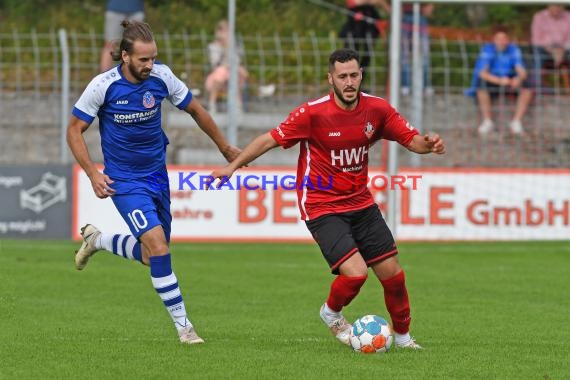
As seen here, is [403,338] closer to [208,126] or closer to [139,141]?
[208,126]

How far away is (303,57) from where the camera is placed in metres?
20.2

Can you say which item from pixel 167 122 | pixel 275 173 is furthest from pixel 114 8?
pixel 275 173

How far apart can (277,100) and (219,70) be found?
1.17 meters

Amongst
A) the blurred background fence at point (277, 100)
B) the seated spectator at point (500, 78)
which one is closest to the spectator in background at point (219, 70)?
the blurred background fence at point (277, 100)

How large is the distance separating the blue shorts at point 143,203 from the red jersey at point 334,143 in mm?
1027

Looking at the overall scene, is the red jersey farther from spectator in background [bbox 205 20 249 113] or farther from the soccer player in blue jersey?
spectator in background [bbox 205 20 249 113]

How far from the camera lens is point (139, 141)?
31.9 feet

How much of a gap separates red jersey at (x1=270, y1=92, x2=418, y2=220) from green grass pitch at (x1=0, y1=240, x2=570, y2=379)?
3.30 ft

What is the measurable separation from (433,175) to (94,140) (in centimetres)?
571

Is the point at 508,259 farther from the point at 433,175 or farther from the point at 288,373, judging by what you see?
the point at 288,373

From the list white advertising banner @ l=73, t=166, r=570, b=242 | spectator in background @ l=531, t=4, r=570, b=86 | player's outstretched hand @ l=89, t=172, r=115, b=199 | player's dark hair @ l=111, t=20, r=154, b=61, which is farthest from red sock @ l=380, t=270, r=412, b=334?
spectator in background @ l=531, t=4, r=570, b=86

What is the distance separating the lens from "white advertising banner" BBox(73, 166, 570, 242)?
18703mm

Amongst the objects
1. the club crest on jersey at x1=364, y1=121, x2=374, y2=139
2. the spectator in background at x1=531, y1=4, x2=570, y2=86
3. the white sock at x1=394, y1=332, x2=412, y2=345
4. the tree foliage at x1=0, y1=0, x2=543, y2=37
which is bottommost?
the white sock at x1=394, y1=332, x2=412, y2=345

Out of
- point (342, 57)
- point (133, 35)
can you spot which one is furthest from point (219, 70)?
point (342, 57)
